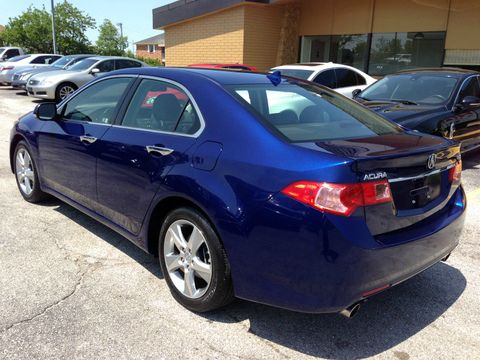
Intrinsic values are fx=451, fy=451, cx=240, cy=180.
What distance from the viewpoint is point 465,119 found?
276 inches

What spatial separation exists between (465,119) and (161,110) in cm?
551

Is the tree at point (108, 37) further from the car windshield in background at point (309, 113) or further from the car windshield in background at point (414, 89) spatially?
the car windshield in background at point (309, 113)

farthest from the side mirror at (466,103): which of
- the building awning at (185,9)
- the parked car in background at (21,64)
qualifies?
the parked car in background at (21,64)

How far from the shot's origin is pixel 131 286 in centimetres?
338

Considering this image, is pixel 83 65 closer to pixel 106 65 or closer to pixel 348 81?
pixel 106 65

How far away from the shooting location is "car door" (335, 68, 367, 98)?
10.4 meters

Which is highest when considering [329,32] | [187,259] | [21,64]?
[329,32]

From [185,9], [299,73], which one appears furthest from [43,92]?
[299,73]

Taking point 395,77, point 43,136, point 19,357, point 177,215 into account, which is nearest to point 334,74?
point 395,77

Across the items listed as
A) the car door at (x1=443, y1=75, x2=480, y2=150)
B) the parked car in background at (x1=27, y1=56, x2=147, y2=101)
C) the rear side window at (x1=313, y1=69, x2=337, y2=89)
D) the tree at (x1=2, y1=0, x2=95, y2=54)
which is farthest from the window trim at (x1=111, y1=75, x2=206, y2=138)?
the tree at (x1=2, y1=0, x2=95, y2=54)

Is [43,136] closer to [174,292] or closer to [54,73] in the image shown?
[174,292]

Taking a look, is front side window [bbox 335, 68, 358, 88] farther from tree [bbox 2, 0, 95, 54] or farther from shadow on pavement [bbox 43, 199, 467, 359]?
tree [bbox 2, 0, 95, 54]

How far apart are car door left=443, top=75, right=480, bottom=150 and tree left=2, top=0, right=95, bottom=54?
140ft

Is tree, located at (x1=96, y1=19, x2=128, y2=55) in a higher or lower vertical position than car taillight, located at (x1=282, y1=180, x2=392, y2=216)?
higher
